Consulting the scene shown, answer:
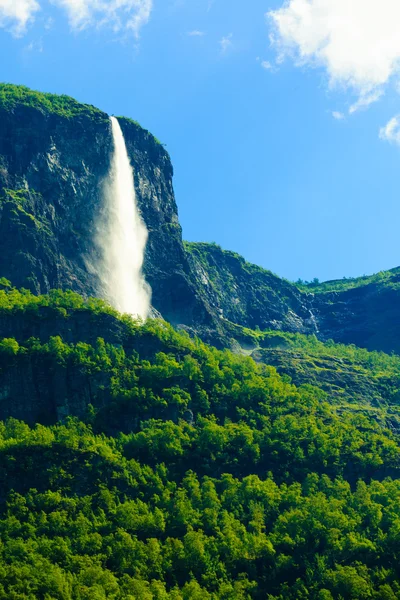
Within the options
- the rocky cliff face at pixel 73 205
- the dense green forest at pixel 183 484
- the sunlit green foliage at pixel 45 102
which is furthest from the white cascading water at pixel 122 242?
the dense green forest at pixel 183 484

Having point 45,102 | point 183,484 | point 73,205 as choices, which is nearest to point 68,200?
point 73,205

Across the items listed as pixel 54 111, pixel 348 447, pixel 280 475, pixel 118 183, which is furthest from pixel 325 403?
→ pixel 54 111

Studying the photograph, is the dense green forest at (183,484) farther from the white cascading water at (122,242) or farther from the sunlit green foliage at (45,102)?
the sunlit green foliage at (45,102)

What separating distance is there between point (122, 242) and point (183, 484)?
64181 millimetres

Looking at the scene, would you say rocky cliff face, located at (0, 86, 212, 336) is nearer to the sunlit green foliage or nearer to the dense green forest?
the sunlit green foliage

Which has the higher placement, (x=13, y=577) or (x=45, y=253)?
(x=45, y=253)

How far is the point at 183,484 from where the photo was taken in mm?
101938

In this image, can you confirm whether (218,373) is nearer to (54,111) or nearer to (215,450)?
(215,450)

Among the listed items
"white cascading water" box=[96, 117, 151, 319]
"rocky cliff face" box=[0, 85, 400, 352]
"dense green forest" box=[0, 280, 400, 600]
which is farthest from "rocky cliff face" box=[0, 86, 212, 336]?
"dense green forest" box=[0, 280, 400, 600]

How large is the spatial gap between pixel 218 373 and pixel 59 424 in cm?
2543

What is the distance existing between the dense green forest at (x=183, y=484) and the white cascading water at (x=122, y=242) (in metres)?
20.9

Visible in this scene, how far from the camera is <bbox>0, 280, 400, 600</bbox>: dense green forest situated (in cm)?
8806

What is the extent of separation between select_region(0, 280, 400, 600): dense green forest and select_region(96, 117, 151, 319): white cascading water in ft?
68.7

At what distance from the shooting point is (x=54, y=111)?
520 ft
